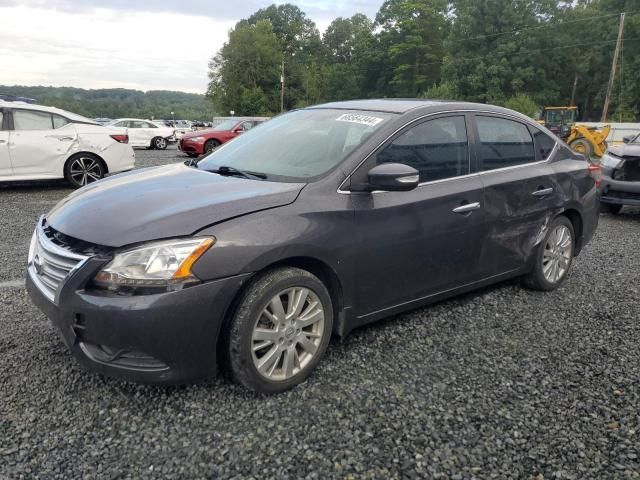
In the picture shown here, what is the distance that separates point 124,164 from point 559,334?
8387 millimetres

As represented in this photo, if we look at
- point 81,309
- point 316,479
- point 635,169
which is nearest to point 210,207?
point 81,309

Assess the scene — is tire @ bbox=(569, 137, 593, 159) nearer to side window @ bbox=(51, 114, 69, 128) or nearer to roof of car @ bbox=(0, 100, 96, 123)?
roof of car @ bbox=(0, 100, 96, 123)

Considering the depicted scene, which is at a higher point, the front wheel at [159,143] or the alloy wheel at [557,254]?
the alloy wheel at [557,254]

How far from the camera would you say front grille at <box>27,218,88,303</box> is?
2.55m

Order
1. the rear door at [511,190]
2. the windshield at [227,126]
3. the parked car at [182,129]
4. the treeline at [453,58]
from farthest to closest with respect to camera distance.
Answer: the treeline at [453,58] < the parked car at [182,129] < the windshield at [227,126] < the rear door at [511,190]

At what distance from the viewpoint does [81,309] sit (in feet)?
7.98

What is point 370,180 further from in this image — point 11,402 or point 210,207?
point 11,402

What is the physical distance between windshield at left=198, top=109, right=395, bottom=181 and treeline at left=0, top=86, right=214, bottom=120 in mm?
83038

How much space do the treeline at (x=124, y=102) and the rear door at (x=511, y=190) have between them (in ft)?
273

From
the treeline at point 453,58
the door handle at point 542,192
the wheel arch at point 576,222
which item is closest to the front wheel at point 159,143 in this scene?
the wheel arch at point 576,222

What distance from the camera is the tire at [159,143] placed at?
22.4m

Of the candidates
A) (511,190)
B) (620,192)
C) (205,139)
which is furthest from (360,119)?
(205,139)

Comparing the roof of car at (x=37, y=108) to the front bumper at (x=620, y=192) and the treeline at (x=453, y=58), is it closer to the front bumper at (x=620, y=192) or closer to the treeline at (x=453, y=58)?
the front bumper at (x=620, y=192)

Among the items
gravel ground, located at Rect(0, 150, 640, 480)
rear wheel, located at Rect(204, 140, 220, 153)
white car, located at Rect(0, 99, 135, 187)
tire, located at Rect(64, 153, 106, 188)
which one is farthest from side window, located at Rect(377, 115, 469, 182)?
rear wheel, located at Rect(204, 140, 220, 153)
